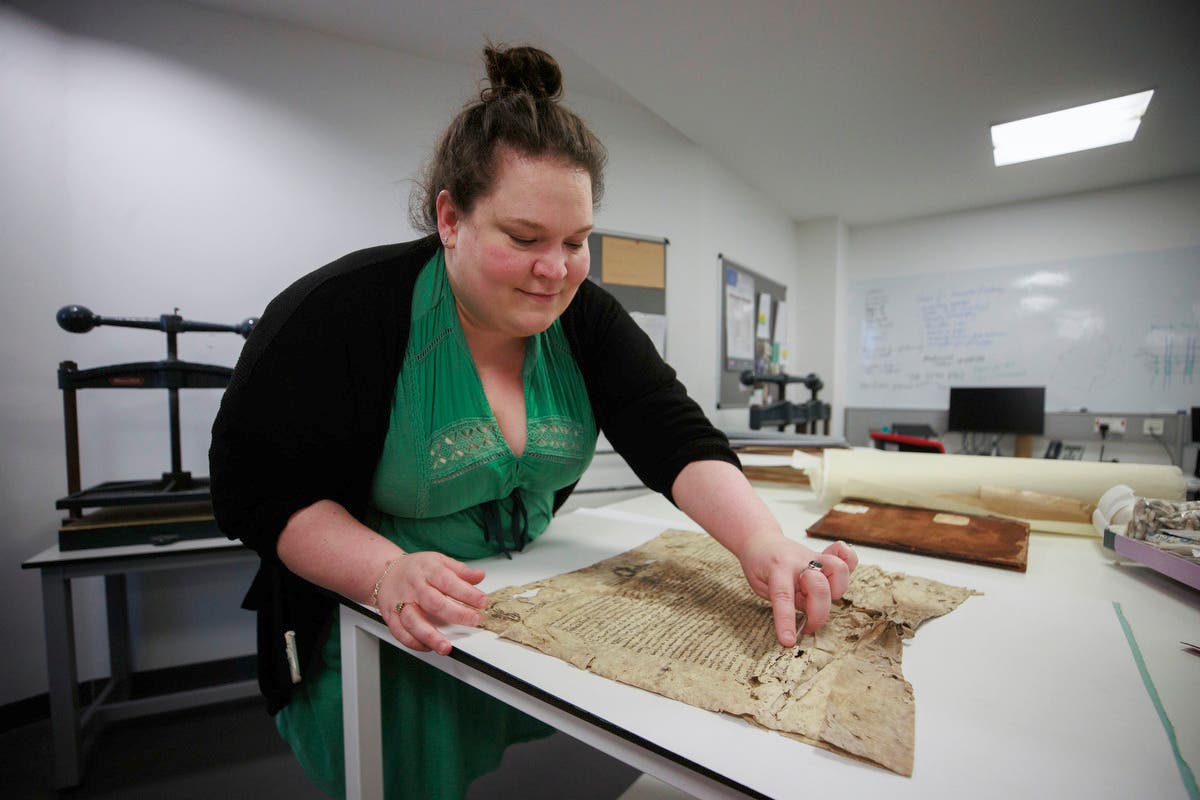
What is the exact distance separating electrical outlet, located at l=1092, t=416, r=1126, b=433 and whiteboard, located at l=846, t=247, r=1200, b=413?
8 cm

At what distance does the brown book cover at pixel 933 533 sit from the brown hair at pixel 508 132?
741mm

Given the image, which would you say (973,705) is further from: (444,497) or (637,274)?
(637,274)

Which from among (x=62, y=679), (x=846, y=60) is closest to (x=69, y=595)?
(x=62, y=679)

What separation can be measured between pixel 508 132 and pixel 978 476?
3.84ft

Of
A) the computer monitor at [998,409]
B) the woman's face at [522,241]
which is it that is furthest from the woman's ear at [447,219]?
the computer monitor at [998,409]

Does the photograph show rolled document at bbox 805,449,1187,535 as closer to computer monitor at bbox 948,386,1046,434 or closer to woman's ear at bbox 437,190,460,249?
woman's ear at bbox 437,190,460,249

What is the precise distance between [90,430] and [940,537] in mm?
2449

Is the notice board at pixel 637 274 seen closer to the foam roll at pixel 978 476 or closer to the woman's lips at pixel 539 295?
the foam roll at pixel 978 476

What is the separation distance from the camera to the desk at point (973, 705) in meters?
0.35

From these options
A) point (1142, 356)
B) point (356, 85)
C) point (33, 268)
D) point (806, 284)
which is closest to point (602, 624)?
point (33, 268)

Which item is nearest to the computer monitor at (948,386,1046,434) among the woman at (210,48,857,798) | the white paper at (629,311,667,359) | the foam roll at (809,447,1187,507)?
the white paper at (629,311,667,359)

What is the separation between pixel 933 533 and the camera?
36.0 inches

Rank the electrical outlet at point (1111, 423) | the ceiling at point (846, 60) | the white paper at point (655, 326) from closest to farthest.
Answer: the ceiling at point (846, 60), the white paper at point (655, 326), the electrical outlet at point (1111, 423)

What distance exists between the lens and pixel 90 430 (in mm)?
1708
